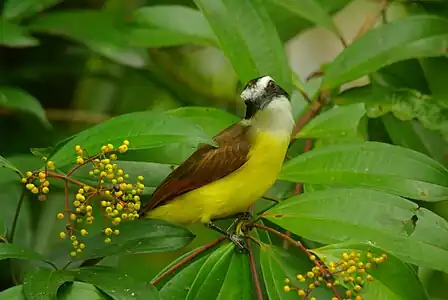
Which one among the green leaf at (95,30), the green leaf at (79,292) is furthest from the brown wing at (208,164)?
the green leaf at (95,30)

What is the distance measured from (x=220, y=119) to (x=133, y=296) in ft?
1.30

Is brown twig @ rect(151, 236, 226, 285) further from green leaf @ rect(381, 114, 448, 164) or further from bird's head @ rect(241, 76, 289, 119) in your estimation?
green leaf @ rect(381, 114, 448, 164)

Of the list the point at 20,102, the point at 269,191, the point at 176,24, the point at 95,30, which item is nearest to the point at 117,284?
the point at 269,191

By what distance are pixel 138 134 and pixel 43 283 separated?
0.22m

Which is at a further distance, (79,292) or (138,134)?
(138,134)

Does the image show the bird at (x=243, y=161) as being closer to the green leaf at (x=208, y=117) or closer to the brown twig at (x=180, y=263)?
the brown twig at (x=180, y=263)

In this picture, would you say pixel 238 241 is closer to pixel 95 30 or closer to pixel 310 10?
pixel 310 10

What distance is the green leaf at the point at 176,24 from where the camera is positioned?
1438 millimetres

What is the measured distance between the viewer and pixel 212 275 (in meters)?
0.96

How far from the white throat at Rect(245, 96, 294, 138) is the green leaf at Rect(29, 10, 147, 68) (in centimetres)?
56

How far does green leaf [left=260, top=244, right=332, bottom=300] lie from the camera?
94 centimetres

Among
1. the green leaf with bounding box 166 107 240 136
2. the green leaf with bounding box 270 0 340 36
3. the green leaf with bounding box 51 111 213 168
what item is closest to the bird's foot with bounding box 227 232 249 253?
the green leaf with bounding box 51 111 213 168

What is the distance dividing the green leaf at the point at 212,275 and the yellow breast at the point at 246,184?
7 cm

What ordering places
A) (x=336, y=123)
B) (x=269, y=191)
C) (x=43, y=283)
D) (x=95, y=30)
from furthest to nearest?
1. (x=95, y=30)
2. (x=269, y=191)
3. (x=336, y=123)
4. (x=43, y=283)
